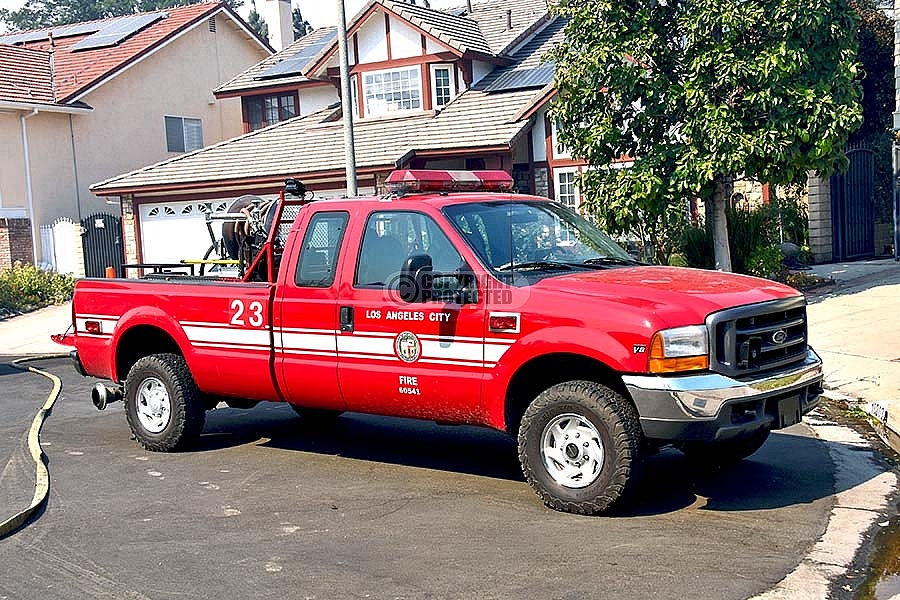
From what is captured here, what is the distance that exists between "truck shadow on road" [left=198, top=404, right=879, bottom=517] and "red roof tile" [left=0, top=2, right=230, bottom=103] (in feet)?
67.0

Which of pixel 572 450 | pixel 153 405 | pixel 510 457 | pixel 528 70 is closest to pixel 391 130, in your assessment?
pixel 528 70

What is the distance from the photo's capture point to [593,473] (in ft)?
21.6

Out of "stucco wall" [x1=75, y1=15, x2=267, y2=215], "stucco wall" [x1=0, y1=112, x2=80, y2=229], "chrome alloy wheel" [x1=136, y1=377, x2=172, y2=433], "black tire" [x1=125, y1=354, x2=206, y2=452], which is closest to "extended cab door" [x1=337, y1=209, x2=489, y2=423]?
"black tire" [x1=125, y1=354, x2=206, y2=452]

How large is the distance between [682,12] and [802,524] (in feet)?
40.4

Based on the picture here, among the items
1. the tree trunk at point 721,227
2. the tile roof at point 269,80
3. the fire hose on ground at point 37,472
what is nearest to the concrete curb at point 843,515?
the fire hose on ground at point 37,472

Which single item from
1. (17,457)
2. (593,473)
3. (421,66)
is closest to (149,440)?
(17,457)

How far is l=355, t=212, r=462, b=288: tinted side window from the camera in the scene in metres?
7.35

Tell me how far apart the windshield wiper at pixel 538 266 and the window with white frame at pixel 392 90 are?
18.6 meters

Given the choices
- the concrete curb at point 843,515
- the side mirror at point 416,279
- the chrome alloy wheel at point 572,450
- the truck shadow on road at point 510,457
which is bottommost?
the concrete curb at point 843,515

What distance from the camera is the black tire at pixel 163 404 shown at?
8719 millimetres

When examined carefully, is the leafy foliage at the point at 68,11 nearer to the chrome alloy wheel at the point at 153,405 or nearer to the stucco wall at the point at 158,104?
the stucco wall at the point at 158,104

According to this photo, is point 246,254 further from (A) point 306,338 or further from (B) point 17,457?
(B) point 17,457

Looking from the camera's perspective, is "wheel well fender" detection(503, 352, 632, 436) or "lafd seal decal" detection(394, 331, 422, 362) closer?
"wheel well fender" detection(503, 352, 632, 436)

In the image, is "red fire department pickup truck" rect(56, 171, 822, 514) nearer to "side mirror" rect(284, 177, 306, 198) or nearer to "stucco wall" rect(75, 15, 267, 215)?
"side mirror" rect(284, 177, 306, 198)
